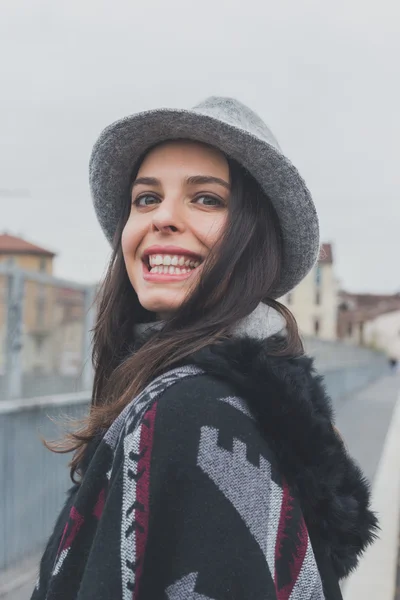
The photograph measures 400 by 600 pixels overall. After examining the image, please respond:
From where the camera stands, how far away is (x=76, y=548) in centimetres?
130

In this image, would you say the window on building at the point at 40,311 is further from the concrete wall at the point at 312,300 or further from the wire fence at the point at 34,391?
the concrete wall at the point at 312,300

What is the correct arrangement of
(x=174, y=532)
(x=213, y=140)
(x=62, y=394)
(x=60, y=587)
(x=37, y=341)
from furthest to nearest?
(x=62, y=394) < (x=37, y=341) < (x=213, y=140) < (x=60, y=587) < (x=174, y=532)

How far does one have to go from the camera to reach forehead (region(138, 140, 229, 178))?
164 centimetres

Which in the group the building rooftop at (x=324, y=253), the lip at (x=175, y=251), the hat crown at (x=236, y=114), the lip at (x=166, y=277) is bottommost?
the lip at (x=166, y=277)

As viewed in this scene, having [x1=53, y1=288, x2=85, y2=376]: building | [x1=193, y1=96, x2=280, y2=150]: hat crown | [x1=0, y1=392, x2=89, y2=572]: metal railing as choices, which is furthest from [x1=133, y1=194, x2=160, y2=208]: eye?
[x1=53, y1=288, x2=85, y2=376]: building

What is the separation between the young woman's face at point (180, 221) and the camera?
1.61 meters

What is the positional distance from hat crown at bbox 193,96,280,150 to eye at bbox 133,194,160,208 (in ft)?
0.78

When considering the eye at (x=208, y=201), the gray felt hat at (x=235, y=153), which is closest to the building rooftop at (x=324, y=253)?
the gray felt hat at (x=235, y=153)

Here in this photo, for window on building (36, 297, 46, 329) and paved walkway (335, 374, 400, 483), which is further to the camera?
paved walkway (335, 374, 400, 483)

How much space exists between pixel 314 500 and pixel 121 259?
2.75 ft

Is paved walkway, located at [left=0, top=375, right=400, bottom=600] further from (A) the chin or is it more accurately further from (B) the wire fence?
(A) the chin

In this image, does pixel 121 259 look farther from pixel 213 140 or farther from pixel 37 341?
pixel 37 341

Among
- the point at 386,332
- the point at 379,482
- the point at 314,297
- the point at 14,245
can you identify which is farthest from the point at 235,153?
the point at 386,332

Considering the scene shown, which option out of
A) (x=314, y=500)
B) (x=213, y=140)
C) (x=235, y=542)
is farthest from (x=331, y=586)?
(x=213, y=140)
